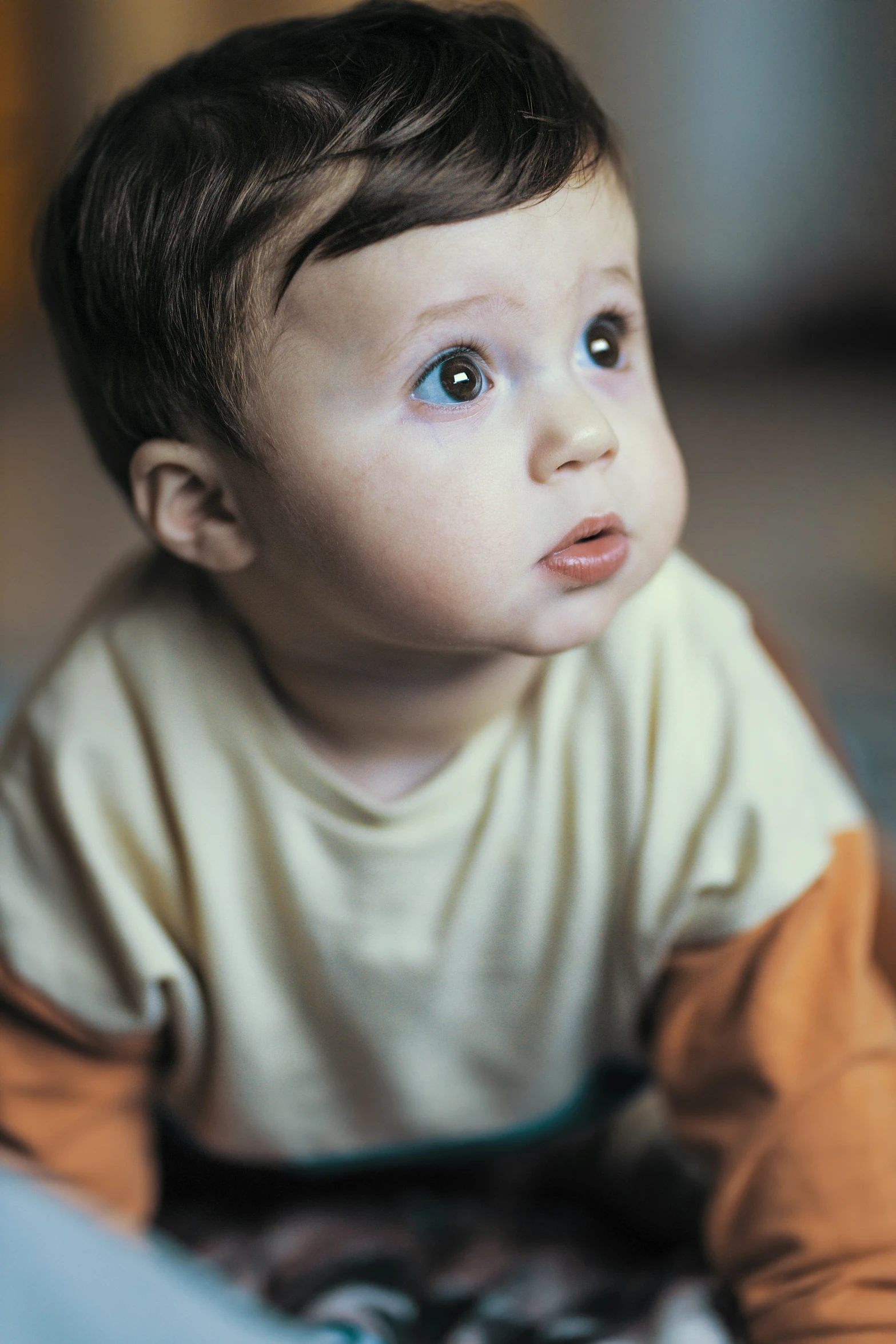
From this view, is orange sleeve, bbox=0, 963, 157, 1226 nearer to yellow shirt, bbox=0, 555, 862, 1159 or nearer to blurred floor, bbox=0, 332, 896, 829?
yellow shirt, bbox=0, 555, 862, 1159

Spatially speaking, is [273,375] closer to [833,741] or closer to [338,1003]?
[338,1003]

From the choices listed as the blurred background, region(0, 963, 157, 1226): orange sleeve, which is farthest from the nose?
the blurred background

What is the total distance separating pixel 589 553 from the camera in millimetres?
490

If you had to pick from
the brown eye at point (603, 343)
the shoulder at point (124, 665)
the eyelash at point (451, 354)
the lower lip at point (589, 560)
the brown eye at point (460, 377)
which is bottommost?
the shoulder at point (124, 665)

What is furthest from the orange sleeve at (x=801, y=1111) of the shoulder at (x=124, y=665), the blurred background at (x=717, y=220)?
the blurred background at (x=717, y=220)

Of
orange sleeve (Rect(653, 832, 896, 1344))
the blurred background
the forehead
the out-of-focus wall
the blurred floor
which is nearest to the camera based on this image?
the forehead

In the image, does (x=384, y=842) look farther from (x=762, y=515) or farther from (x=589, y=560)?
(x=762, y=515)

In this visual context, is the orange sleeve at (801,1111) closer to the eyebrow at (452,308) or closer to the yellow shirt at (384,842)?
the yellow shirt at (384,842)

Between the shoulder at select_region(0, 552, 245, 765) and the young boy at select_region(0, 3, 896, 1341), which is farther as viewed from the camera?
the shoulder at select_region(0, 552, 245, 765)

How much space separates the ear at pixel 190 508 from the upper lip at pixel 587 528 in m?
0.12

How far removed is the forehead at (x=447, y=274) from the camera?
448 mm

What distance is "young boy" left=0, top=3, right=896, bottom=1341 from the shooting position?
0.46m

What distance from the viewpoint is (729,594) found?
67 centimetres

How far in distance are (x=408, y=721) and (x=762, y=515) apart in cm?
124
